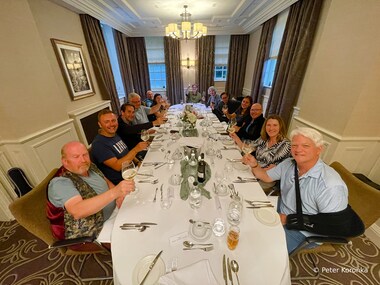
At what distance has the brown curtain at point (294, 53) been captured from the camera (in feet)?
8.92

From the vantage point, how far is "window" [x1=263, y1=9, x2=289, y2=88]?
3.74 meters

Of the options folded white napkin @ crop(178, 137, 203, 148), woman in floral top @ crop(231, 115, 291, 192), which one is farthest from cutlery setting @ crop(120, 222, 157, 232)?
woman in floral top @ crop(231, 115, 291, 192)

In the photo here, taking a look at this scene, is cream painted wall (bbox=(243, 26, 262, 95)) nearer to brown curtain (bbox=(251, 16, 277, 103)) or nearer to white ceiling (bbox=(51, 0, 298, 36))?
white ceiling (bbox=(51, 0, 298, 36))

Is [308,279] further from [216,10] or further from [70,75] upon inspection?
[216,10]

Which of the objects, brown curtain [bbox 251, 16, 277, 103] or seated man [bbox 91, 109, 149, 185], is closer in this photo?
seated man [bbox 91, 109, 149, 185]

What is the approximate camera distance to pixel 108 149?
5.59 feet

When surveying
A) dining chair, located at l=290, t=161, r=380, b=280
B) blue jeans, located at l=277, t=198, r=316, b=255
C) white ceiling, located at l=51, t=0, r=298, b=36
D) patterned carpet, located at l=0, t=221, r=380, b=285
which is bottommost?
patterned carpet, located at l=0, t=221, r=380, b=285

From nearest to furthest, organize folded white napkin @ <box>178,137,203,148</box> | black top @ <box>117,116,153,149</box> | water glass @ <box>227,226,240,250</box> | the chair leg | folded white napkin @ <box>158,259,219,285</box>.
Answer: folded white napkin @ <box>158,259,219,285</box>
water glass @ <box>227,226,240,250</box>
the chair leg
folded white napkin @ <box>178,137,203,148</box>
black top @ <box>117,116,153,149</box>

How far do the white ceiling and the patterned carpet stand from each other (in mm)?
3687

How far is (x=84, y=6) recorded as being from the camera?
122 inches

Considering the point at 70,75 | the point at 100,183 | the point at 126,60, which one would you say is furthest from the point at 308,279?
the point at 126,60

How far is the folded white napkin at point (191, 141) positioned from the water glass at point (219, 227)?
1094mm

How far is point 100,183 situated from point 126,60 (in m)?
5.61

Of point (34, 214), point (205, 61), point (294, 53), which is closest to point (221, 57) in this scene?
point (205, 61)
